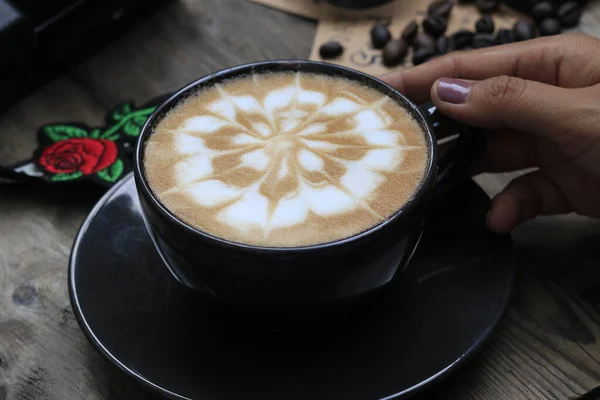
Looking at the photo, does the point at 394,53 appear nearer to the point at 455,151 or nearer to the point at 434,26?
the point at 434,26

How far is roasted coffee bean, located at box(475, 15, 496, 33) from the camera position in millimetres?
1344

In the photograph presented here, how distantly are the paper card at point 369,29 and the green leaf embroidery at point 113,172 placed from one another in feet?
1.50

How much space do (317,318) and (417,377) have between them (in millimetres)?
112

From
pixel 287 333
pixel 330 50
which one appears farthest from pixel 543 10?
pixel 287 333

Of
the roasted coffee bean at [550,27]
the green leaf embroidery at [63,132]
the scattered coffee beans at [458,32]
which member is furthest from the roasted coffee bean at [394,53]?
the green leaf embroidery at [63,132]

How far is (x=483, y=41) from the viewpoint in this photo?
1.30m

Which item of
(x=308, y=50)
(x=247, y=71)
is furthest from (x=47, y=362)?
(x=308, y=50)

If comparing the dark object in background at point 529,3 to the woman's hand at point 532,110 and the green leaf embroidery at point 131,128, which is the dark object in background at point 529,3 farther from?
the green leaf embroidery at point 131,128

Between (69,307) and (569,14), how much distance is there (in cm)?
107

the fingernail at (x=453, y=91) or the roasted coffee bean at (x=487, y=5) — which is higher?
the fingernail at (x=453, y=91)

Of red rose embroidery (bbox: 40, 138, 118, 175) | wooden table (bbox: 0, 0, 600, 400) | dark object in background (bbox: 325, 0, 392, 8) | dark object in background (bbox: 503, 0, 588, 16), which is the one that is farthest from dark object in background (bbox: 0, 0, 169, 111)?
dark object in background (bbox: 503, 0, 588, 16)

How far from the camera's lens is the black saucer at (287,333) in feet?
2.22

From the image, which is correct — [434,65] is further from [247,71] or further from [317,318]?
[317,318]

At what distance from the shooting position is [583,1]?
143cm
